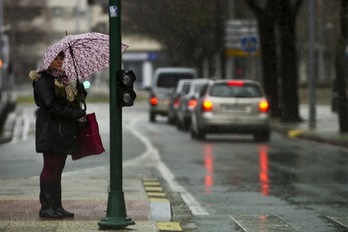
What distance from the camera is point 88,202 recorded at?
13.8 m

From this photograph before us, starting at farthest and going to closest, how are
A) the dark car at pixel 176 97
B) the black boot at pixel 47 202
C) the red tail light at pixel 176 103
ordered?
1. the red tail light at pixel 176 103
2. the dark car at pixel 176 97
3. the black boot at pixel 47 202

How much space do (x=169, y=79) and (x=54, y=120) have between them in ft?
105

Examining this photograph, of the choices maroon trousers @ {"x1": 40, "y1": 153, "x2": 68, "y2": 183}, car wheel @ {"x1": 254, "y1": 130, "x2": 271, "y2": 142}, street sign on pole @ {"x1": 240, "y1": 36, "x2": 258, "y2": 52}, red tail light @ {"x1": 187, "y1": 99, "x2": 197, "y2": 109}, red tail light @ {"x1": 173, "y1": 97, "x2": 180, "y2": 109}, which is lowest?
car wheel @ {"x1": 254, "y1": 130, "x2": 271, "y2": 142}

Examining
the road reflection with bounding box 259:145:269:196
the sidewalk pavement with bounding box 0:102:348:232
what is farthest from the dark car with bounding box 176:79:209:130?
the sidewalk pavement with bounding box 0:102:348:232

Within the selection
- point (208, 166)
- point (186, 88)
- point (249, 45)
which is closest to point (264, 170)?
point (208, 166)

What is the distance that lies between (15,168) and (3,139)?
31.4 ft

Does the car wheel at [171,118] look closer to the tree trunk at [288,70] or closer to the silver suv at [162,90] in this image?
the silver suv at [162,90]

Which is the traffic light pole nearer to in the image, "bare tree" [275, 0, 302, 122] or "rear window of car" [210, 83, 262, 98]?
"rear window of car" [210, 83, 262, 98]

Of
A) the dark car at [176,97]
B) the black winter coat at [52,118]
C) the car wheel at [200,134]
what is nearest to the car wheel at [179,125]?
the dark car at [176,97]

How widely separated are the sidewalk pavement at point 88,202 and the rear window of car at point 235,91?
31.6 ft

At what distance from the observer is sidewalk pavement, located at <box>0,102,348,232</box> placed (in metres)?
11.4

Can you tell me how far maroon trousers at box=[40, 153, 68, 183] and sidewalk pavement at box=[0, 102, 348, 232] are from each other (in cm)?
44

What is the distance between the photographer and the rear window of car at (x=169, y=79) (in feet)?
142

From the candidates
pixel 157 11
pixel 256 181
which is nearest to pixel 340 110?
pixel 157 11
